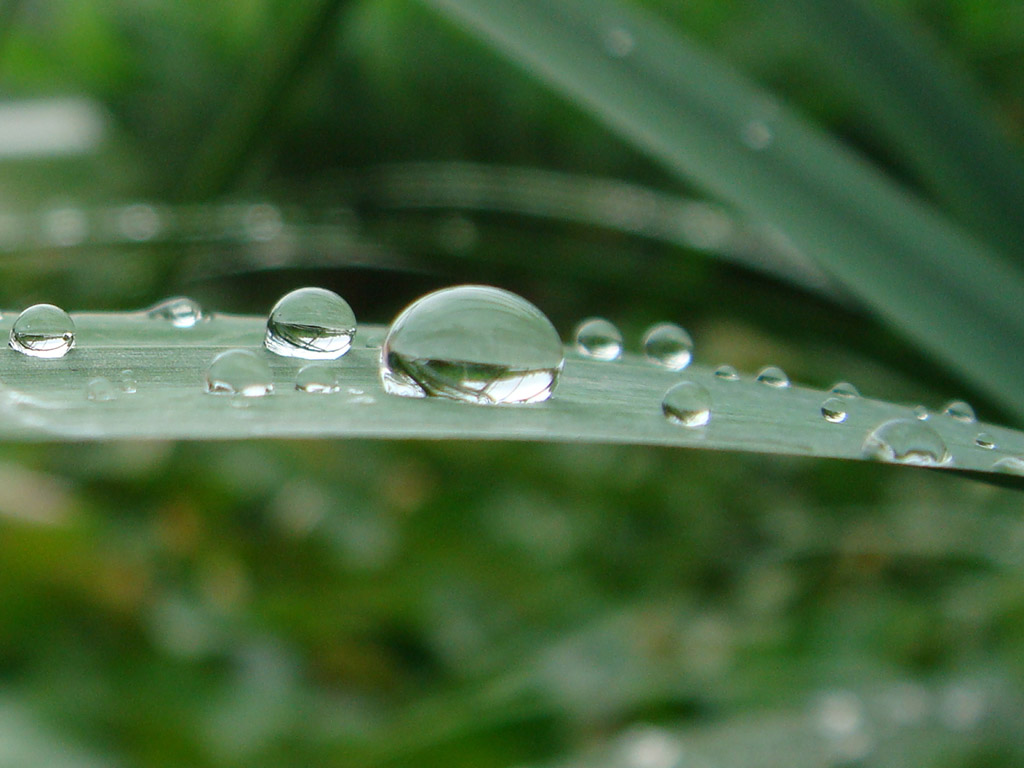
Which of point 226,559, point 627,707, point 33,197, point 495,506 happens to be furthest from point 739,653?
point 33,197

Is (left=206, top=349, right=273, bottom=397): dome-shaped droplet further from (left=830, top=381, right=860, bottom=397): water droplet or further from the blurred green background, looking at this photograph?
the blurred green background

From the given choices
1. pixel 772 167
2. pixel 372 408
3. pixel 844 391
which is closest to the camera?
pixel 372 408

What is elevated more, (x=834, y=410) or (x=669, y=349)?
(x=669, y=349)

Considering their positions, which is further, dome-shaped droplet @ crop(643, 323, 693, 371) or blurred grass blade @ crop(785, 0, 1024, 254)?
blurred grass blade @ crop(785, 0, 1024, 254)

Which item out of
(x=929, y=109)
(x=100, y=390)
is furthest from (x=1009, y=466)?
(x=929, y=109)

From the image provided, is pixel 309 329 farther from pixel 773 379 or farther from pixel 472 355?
pixel 773 379

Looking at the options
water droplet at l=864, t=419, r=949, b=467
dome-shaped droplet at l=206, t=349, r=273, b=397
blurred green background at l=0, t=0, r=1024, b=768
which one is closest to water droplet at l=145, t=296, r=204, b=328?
dome-shaped droplet at l=206, t=349, r=273, b=397

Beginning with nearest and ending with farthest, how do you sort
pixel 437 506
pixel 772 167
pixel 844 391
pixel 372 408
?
1. pixel 372 408
2. pixel 844 391
3. pixel 772 167
4. pixel 437 506
